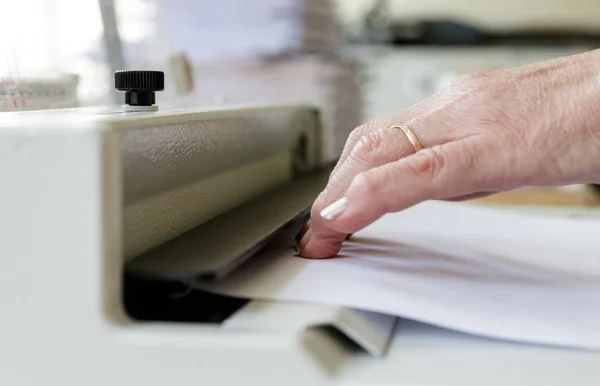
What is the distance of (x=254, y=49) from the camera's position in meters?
1.32

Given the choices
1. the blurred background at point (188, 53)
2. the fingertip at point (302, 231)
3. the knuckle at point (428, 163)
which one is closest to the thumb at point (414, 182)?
the knuckle at point (428, 163)

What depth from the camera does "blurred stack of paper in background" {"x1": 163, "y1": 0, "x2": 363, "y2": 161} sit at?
131 centimetres

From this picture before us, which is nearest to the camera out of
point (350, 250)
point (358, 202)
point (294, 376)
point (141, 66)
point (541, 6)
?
point (294, 376)

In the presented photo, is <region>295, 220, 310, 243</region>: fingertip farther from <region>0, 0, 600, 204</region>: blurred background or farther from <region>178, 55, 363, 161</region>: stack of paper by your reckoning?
<region>178, 55, 363, 161</region>: stack of paper

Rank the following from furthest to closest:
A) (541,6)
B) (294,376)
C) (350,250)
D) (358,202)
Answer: (541,6) → (350,250) → (358,202) → (294,376)

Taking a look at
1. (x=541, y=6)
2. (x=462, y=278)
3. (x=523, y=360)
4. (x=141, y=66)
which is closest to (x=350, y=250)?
(x=462, y=278)

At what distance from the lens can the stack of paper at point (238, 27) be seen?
1.31 meters

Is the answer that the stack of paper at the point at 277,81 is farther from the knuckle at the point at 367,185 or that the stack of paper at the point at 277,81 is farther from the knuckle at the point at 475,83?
the knuckle at the point at 367,185

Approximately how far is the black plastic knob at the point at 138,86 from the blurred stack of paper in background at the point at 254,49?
2.36 ft

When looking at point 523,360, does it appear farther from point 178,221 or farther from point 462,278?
point 178,221

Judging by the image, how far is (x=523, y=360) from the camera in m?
0.41

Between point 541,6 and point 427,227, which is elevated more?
point 541,6

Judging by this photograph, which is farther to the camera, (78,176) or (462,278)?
(462,278)

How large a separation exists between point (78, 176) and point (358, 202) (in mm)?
177
